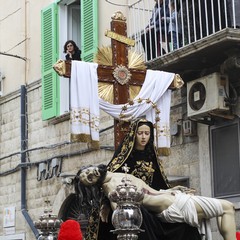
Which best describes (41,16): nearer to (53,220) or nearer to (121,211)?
(53,220)

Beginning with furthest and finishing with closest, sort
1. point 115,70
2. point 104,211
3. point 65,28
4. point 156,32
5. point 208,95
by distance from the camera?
point 65,28 → point 156,32 → point 208,95 → point 115,70 → point 104,211

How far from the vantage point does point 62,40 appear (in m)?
14.0

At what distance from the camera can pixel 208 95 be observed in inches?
402

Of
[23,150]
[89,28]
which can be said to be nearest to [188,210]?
[89,28]

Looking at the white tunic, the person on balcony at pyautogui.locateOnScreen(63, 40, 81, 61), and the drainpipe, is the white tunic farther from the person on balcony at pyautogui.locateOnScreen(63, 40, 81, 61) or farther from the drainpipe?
the drainpipe

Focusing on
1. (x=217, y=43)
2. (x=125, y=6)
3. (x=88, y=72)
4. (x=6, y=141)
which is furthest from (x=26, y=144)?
(x=88, y=72)

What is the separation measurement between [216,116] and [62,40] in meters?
4.42

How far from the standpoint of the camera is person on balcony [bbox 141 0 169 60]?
10.9 meters

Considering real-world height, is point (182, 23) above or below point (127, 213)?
above

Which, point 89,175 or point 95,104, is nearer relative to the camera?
point 89,175

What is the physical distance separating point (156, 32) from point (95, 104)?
3316mm

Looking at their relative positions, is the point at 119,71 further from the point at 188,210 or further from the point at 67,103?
the point at 67,103

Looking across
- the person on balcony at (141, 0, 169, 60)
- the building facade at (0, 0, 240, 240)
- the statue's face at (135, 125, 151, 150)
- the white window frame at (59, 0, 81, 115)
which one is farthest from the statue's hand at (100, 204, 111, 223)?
the white window frame at (59, 0, 81, 115)

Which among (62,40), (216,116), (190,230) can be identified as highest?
(62,40)
